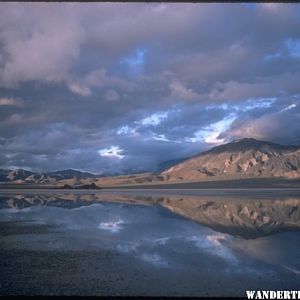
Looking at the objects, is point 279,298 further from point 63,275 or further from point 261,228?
point 261,228

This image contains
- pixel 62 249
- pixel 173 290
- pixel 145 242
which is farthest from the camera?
pixel 145 242

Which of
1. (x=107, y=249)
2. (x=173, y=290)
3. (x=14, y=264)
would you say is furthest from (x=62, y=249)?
(x=173, y=290)

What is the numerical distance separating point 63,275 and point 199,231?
14.6 m

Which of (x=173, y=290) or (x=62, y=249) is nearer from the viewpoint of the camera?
(x=173, y=290)

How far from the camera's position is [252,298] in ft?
26.6

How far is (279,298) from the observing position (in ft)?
27.3

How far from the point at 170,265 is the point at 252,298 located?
8.82 m

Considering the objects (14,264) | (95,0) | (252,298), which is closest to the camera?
(95,0)

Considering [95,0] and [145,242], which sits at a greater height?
[95,0]

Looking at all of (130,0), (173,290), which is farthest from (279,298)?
(130,0)

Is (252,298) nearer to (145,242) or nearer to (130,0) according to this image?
(130,0)

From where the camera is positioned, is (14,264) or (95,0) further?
(14,264)

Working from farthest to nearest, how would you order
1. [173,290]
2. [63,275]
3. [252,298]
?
[63,275] → [173,290] → [252,298]

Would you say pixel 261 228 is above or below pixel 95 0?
below
